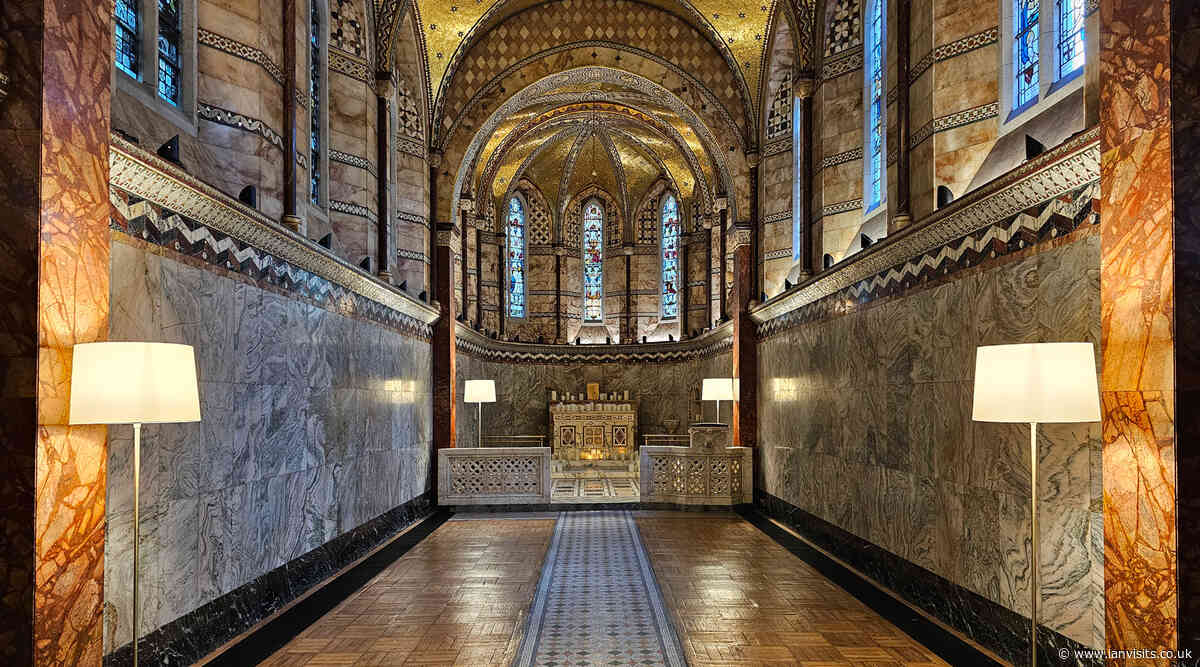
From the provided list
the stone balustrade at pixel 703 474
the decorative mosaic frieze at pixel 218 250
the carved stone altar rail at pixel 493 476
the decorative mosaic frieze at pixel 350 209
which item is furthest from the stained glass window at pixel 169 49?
the stone balustrade at pixel 703 474

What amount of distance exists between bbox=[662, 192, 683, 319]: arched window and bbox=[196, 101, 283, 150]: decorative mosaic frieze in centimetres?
1718

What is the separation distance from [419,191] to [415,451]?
4.59 m

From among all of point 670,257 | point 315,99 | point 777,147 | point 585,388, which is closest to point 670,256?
point 670,257

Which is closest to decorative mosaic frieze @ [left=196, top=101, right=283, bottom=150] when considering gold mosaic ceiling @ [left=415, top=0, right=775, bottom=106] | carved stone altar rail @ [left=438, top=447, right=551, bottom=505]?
gold mosaic ceiling @ [left=415, top=0, right=775, bottom=106]

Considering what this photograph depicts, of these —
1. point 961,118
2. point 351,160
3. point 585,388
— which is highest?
point 351,160

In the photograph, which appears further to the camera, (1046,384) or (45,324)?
(1046,384)

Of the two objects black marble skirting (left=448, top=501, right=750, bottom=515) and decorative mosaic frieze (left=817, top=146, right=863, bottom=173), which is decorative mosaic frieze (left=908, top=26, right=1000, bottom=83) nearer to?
decorative mosaic frieze (left=817, top=146, right=863, bottom=173)

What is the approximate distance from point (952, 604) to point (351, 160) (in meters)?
8.74

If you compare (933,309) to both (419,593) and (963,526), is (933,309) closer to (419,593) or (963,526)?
(963,526)

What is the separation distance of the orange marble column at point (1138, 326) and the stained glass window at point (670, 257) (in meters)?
20.1

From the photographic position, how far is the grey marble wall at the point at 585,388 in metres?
21.1

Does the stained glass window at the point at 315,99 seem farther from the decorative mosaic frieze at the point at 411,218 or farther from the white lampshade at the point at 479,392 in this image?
the white lampshade at the point at 479,392

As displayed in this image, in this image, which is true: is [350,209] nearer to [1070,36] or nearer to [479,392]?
[479,392]

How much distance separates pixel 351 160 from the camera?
10836mm
